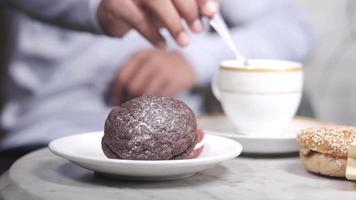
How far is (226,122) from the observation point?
4.01 feet

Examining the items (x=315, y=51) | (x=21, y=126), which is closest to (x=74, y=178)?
(x=21, y=126)

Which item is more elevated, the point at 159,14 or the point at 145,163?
the point at 159,14

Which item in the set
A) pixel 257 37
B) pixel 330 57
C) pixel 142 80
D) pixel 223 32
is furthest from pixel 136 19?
pixel 330 57

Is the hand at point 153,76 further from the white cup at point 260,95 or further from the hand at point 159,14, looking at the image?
the white cup at point 260,95

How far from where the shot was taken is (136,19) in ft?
4.50

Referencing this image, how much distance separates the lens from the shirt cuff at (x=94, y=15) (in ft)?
5.21

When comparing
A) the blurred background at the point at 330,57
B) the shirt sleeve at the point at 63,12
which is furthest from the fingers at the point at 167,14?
the blurred background at the point at 330,57

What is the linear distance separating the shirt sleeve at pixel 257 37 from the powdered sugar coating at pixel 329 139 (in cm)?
85

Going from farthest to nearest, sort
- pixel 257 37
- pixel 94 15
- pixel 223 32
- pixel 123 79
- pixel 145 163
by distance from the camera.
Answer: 1. pixel 257 37
2. pixel 123 79
3. pixel 94 15
4. pixel 223 32
5. pixel 145 163

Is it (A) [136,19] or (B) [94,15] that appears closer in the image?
(A) [136,19]

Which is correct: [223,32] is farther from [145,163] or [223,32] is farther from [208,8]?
[145,163]

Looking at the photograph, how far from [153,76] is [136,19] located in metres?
0.36

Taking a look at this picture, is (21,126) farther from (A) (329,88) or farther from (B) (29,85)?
(A) (329,88)

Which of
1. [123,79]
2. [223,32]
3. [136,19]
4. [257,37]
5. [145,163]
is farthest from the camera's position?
[257,37]
